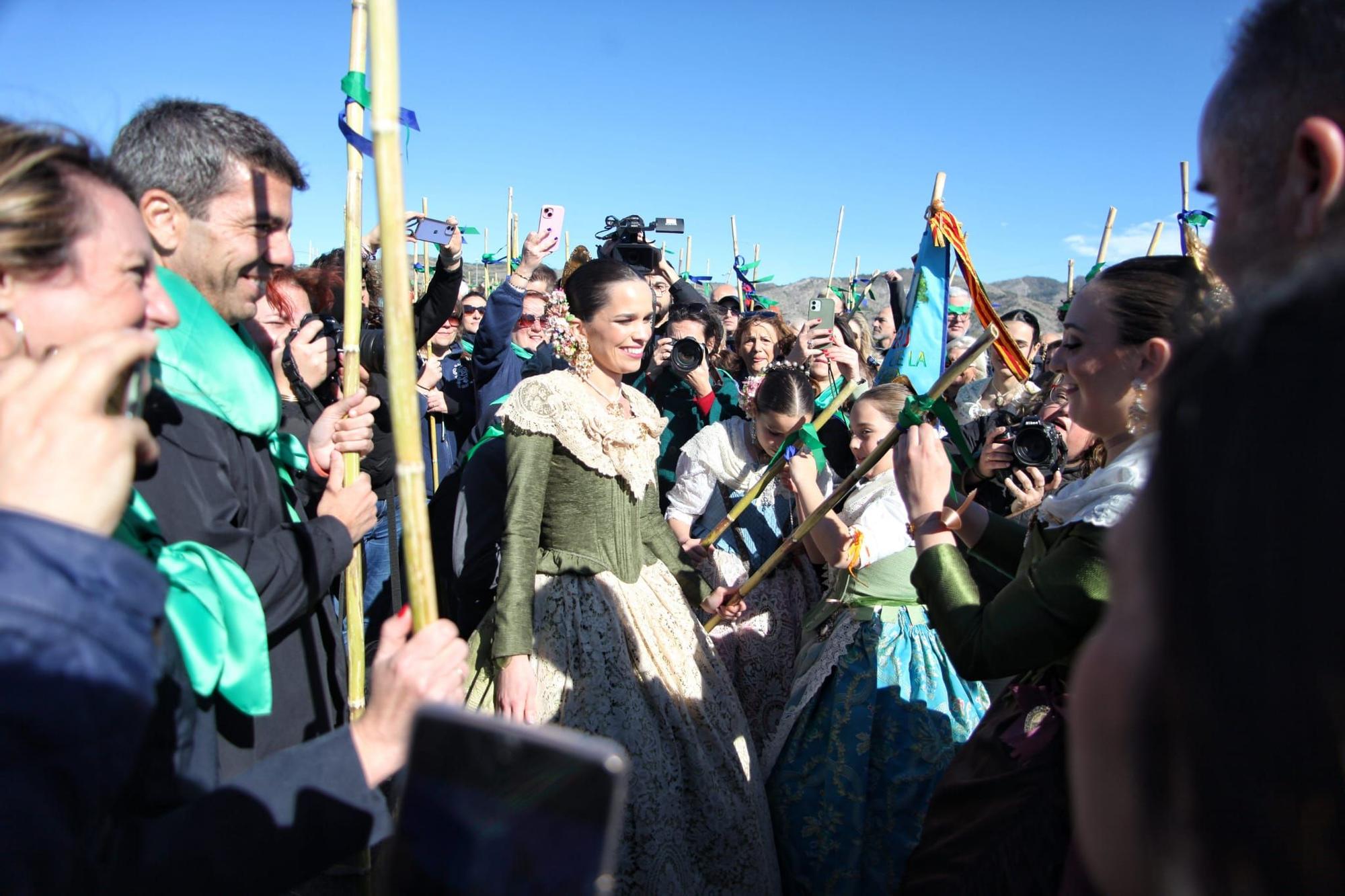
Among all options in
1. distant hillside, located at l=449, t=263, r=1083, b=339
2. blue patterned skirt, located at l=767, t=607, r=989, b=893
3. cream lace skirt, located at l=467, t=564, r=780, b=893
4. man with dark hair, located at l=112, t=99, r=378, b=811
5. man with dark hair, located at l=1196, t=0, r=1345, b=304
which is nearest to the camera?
man with dark hair, located at l=1196, t=0, r=1345, b=304

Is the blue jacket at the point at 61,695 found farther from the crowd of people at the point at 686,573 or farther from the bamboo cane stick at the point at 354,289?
the bamboo cane stick at the point at 354,289

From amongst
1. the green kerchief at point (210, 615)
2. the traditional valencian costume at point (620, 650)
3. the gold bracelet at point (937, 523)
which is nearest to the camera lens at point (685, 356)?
the traditional valencian costume at point (620, 650)

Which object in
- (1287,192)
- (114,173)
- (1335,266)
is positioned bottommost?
(1335,266)

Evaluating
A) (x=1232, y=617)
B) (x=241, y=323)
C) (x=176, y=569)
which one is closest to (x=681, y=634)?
(x=241, y=323)

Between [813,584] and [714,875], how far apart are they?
4.86ft

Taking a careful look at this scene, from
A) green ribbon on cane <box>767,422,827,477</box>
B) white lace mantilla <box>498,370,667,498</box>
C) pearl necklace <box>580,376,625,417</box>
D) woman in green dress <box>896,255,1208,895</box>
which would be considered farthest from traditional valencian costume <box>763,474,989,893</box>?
pearl necklace <box>580,376,625,417</box>

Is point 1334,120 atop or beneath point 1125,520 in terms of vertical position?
atop

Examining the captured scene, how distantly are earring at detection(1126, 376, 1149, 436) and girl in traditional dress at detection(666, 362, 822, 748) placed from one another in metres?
1.59

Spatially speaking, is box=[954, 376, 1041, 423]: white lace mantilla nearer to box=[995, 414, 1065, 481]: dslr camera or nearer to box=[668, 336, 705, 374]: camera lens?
box=[668, 336, 705, 374]: camera lens

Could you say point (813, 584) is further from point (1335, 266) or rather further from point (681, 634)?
point (1335, 266)

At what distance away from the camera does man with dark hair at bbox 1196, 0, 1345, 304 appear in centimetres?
86

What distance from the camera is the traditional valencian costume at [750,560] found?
3.34 metres

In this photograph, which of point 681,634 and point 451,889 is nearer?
point 451,889

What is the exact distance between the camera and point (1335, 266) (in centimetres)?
49
